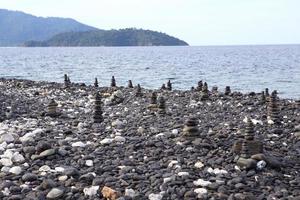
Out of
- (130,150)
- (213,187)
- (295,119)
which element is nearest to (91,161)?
(130,150)

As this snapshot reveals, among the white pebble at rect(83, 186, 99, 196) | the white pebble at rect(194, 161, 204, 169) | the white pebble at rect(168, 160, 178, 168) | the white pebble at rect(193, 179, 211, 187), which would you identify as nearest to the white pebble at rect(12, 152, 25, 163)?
the white pebble at rect(83, 186, 99, 196)

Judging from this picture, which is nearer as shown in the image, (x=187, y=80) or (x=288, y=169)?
(x=288, y=169)

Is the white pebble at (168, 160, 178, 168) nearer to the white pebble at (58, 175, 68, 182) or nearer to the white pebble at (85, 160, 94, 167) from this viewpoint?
the white pebble at (85, 160, 94, 167)

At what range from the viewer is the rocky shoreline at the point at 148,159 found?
9875mm

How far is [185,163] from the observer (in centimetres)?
1130

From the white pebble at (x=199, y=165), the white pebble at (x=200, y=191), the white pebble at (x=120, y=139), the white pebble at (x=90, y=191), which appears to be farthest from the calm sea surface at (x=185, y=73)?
the white pebble at (x=90, y=191)

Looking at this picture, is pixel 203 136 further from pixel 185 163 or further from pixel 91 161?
pixel 91 161

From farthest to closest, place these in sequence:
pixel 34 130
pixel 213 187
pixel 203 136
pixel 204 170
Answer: pixel 34 130, pixel 203 136, pixel 204 170, pixel 213 187

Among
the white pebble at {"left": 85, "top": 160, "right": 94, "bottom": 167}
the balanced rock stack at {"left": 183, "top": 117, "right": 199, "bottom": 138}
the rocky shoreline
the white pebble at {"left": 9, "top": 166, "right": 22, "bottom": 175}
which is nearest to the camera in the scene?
the rocky shoreline

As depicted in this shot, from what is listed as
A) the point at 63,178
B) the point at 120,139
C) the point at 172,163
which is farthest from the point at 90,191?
the point at 120,139

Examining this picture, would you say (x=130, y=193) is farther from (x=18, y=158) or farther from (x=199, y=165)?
(x=18, y=158)

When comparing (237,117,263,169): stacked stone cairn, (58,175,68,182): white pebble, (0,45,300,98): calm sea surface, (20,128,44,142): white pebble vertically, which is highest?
(237,117,263,169): stacked stone cairn

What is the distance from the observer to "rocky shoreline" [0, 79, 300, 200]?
32.4 feet

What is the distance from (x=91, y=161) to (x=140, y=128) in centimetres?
408
